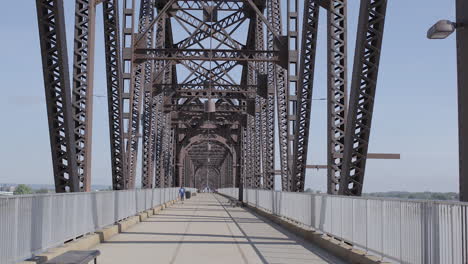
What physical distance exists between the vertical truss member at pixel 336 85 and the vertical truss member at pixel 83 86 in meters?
6.26

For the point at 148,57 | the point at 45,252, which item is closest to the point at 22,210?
the point at 45,252

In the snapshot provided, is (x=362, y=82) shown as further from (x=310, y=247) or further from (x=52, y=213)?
(x=52, y=213)

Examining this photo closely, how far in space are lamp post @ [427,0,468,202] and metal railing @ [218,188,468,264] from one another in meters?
0.53

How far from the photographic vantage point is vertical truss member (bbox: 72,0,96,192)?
19.0 m

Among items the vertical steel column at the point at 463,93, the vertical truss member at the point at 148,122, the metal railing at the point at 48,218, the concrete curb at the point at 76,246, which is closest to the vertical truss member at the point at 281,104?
the vertical truss member at the point at 148,122

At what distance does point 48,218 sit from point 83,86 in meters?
6.63

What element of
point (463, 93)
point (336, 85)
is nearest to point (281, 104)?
point (336, 85)

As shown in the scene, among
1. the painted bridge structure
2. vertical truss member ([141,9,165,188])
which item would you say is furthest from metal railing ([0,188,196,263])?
vertical truss member ([141,9,165,188])

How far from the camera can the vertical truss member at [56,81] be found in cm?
1570

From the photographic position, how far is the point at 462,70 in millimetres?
9531

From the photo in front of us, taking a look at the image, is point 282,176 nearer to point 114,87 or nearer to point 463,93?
point 114,87

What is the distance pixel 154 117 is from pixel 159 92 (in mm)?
1649

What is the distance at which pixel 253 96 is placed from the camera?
56.4m

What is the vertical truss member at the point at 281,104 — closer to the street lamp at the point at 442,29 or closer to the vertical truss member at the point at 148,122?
the vertical truss member at the point at 148,122
